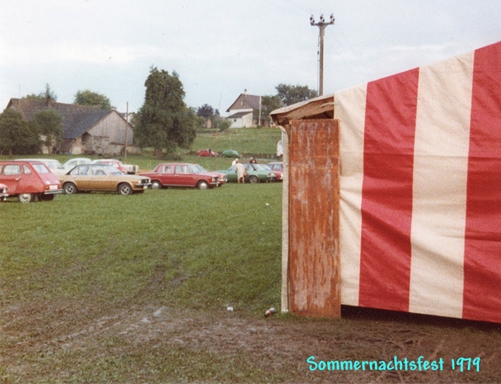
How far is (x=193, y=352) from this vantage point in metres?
4.91

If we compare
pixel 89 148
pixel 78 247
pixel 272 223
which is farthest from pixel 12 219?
pixel 89 148

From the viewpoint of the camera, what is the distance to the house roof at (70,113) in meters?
63.4

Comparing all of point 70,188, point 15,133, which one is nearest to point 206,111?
point 15,133

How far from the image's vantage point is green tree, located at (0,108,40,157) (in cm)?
4969

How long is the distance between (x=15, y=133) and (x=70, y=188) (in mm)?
30421

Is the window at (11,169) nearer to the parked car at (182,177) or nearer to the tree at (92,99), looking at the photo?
the parked car at (182,177)

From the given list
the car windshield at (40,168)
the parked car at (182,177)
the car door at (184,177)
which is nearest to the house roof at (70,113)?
the parked car at (182,177)

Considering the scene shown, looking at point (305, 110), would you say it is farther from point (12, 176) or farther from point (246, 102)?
point (246, 102)

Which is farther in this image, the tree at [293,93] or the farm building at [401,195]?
the tree at [293,93]

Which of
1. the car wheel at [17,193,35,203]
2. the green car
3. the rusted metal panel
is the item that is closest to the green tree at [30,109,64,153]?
the green car

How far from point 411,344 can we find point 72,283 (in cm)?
495

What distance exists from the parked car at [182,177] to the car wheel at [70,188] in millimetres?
4649

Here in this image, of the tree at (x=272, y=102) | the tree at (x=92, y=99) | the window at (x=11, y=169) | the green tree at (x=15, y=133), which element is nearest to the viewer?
the window at (x=11, y=169)

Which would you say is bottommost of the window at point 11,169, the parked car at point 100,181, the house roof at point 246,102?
the parked car at point 100,181
